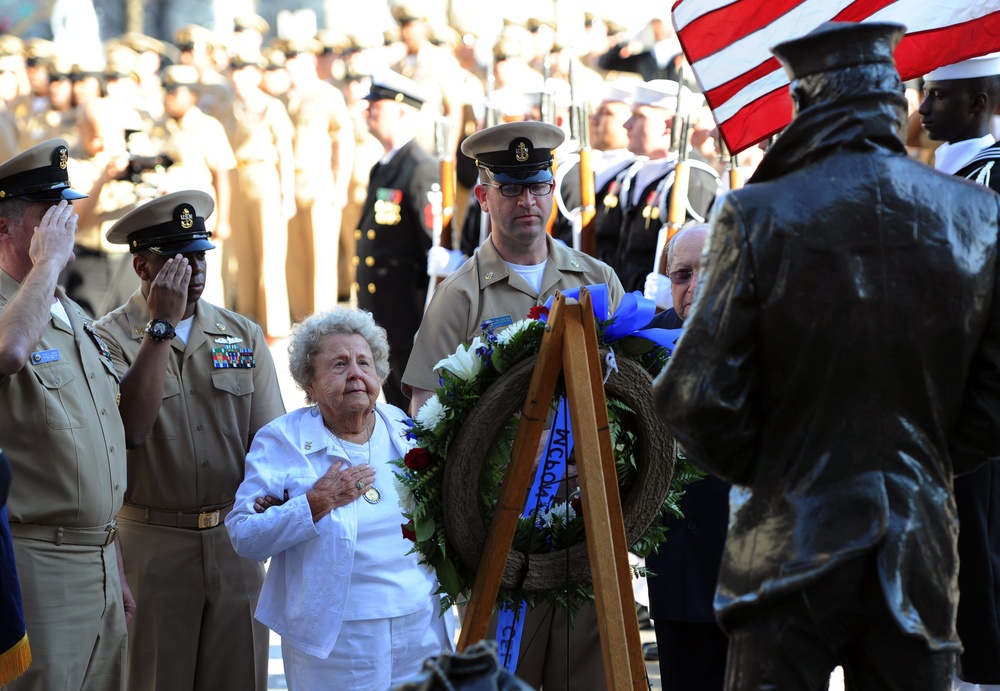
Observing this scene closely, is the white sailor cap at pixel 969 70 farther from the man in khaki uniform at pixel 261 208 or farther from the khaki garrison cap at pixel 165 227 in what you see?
the man in khaki uniform at pixel 261 208

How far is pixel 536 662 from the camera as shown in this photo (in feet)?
15.9

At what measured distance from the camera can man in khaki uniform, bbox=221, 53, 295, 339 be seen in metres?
15.4

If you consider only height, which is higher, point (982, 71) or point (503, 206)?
point (982, 71)

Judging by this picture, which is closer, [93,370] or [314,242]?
[93,370]

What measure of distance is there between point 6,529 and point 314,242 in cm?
1198

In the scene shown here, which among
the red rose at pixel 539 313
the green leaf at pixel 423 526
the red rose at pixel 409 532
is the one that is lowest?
the red rose at pixel 409 532

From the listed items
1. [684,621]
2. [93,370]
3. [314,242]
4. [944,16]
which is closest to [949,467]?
[684,621]

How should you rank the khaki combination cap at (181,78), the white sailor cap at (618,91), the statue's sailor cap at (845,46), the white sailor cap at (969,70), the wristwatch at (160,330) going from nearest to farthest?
1. the statue's sailor cap at (845,46)
2. the wristwatch at (160,330)
3. the white sailor cap at (969,70)
4. the white sailor cap at (618,91)
5. the khaki combination cap at (181,78)

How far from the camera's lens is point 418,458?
386cm

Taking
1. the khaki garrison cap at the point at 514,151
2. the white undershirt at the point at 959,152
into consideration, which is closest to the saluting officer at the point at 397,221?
the khaki garrison cap at the point at 514,151

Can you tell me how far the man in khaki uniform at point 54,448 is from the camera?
4238 millimetres

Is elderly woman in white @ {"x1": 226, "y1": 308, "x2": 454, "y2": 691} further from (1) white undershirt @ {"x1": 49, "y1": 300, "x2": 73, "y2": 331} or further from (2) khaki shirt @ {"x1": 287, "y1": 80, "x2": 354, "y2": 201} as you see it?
(2) khaki shirt @ {"x1": 287, "y1": 80, "x2": 354, "y2": 201}

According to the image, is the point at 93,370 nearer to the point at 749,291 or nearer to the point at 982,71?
the point at 749,291

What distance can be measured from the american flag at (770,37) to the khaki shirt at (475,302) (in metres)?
1.10
